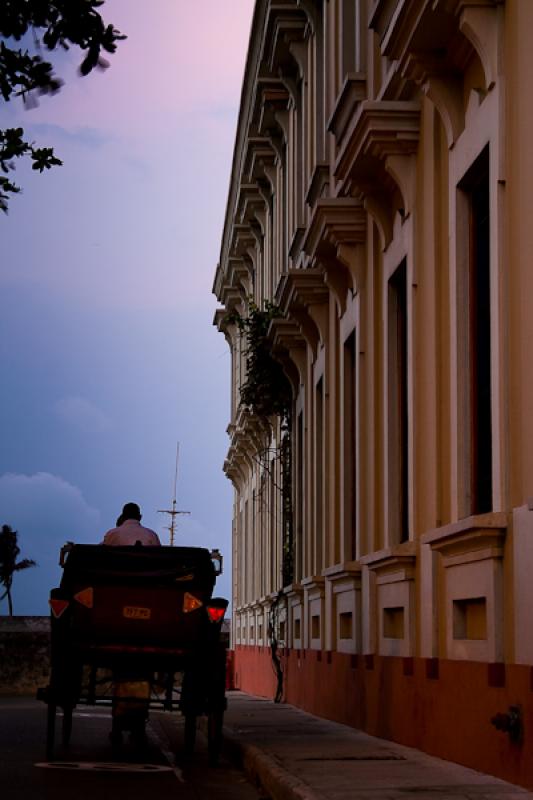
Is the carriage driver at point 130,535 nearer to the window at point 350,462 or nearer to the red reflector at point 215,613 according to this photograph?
the red reflector at point 215,613

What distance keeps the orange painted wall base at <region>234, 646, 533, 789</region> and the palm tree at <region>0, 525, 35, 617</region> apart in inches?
3955

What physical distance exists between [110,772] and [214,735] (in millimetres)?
1116

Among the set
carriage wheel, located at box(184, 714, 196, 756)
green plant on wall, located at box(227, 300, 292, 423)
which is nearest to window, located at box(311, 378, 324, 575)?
green plant on wall, located at box(227, 300, 292, 423)

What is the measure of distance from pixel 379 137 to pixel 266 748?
4.97 meters

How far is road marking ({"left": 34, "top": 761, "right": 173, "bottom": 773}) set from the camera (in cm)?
1270

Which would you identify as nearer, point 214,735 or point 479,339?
point 479,339

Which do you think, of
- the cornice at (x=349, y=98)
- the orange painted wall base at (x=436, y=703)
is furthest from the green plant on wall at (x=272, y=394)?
the cornice at (x=349, y=98)

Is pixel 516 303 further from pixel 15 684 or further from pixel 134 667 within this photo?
pixel 15 684

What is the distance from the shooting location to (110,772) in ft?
40.9

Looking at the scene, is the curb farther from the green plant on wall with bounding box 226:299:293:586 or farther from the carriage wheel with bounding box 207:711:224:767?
the green plant on wall with bounding box 226:299:293:586

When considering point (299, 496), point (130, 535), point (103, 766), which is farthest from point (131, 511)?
point (299, 496)

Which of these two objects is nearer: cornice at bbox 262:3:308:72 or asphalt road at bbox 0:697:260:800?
asphalt road at bbox 0:697:260:800

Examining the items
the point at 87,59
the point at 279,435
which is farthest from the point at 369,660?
the point at 279,435

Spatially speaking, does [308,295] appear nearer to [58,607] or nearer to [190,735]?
[190,735]
